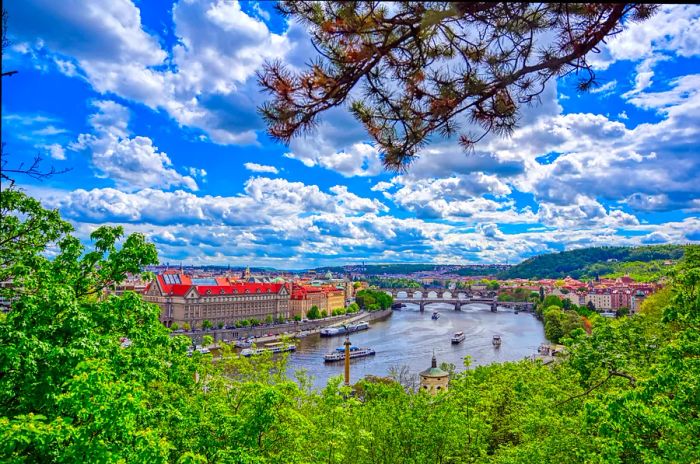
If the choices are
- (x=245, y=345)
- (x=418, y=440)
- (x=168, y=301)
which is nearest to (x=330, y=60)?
(x=418, y=440)

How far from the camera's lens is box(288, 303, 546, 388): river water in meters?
30.1

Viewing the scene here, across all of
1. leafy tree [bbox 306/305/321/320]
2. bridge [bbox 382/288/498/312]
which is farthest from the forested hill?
leafy tree [bbox 306/305/321/320]

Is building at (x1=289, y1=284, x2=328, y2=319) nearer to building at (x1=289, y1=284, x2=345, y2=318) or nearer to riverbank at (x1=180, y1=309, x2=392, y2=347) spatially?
building at (x1=289, y1=284, x2=345, y2=318)

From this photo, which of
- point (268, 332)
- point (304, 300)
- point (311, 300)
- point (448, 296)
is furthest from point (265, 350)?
point (448, 296)

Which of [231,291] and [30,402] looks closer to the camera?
[30,402]

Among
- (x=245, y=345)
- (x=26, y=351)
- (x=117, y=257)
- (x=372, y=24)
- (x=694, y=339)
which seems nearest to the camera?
(x=372, y=24)

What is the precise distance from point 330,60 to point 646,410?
382 centimetres

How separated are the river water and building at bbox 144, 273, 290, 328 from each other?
920 cm

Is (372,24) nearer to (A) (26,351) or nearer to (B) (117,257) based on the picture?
(A) (26,351)

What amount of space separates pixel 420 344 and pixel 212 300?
21.2 m

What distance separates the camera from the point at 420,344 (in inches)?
1519

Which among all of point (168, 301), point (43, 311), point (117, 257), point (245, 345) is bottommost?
point (245, 345)

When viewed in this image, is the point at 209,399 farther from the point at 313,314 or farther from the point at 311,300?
the point at 311,300

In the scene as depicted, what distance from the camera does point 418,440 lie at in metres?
7.68
